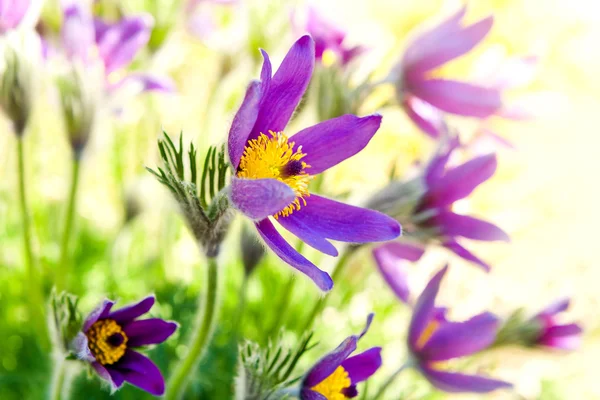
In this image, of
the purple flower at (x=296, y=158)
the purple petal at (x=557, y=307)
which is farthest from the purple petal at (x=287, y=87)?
the purple petal at (x=557, y=307)

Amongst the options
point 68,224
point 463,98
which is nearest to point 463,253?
point 463,98

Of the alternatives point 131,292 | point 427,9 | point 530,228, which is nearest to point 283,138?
point 131,292

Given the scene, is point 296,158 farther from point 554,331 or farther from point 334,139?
point 554,331

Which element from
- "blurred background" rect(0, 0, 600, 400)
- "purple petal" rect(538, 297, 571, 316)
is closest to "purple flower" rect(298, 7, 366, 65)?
"blurred background" rect(0, 0, 600, 400)

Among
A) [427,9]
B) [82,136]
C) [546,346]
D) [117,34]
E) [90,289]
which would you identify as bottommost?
[90,289]

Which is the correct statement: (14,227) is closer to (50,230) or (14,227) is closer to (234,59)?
(50,230)

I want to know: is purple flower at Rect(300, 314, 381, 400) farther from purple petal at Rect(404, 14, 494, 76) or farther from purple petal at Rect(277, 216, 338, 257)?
purple petal at Rect(404, 14, 494, 76)
